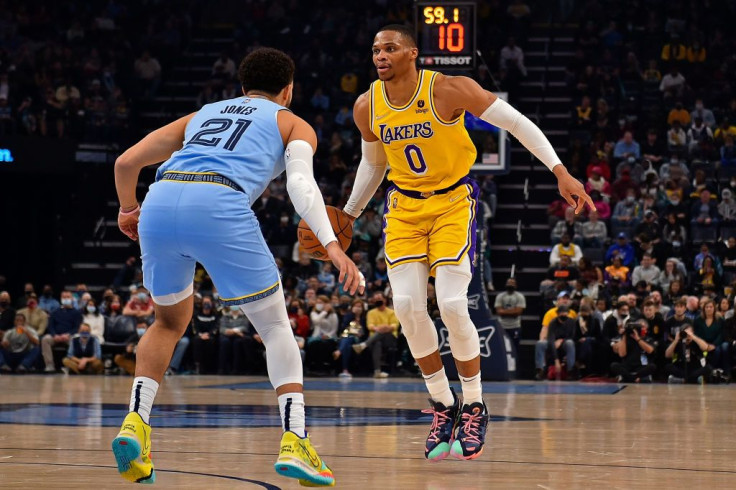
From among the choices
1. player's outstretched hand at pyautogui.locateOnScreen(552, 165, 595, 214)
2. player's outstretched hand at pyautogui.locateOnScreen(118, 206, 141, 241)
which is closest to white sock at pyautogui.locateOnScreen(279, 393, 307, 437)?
player's outstretched hand at pyautogui.locateOnScreen(118, 206, 141, 241)

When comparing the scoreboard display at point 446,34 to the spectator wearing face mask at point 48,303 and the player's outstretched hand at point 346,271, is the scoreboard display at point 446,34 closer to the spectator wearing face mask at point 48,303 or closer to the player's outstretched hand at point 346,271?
the spectator wearing face mask at point 48,303

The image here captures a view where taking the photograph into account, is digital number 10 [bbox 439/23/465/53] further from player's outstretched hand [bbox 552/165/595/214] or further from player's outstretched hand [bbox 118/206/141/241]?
player's outstretched hand [bbox 118/206/141/241]

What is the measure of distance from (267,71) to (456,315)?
1950 millimetres

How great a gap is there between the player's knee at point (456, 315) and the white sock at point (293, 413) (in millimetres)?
1672

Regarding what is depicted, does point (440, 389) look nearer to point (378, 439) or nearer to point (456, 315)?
point (456, 315)

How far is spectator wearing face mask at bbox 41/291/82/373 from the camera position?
705 inches

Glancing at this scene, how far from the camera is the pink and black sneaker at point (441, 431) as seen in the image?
6348 mm

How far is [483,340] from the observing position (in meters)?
14.5

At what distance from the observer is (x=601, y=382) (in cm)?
1562

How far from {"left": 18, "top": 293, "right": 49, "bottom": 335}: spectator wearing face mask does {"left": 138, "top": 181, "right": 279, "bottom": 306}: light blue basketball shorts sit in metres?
13.8

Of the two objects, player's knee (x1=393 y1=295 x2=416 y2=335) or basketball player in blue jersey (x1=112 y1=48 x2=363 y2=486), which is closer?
basketball player in blue jersey (x1=112 y1=48 x2=363 y2=486)

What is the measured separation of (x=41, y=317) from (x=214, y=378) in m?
3.89

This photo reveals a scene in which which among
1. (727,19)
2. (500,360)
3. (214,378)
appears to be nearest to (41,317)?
(214,378)

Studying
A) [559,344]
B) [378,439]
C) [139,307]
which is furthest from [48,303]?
[378,439]
